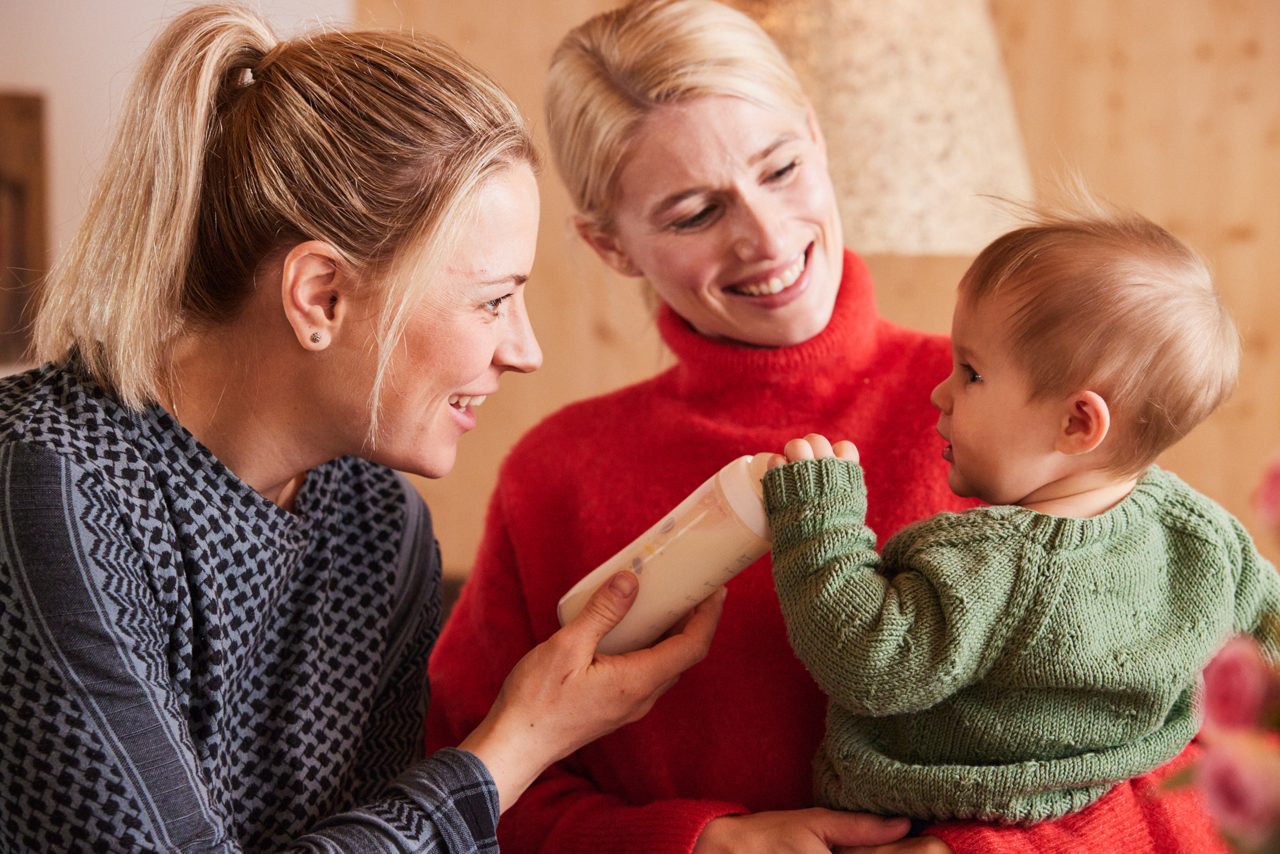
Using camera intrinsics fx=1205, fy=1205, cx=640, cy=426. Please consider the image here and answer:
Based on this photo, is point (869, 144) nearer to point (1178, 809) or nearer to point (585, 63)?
point (585, 63)

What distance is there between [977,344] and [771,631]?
0.38m

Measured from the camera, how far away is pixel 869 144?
1.68 meters

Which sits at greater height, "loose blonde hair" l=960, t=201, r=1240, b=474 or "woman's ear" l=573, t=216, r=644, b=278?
"woman's ear" l=573, t=216, r=644, b=278

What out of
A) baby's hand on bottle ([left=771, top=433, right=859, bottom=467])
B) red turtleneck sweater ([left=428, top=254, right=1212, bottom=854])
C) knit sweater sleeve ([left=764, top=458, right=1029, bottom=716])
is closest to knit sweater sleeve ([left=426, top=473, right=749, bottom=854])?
red turtleneck sweater ([left=428, top=254, right=1212, bottom=854])

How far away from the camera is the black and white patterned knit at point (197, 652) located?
0.97 meters

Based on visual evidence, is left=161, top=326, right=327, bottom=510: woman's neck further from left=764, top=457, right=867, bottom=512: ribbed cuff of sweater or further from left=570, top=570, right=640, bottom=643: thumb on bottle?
left=764, top=457, right=867, bottom=512: ribbed cuff of sweater

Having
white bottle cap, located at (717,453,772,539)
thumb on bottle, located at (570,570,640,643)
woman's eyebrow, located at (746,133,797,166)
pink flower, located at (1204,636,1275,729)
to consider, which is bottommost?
thumb on bottle, located at (570,570,640,643)

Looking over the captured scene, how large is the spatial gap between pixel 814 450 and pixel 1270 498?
2.05ft

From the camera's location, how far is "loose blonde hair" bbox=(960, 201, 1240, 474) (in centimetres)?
99

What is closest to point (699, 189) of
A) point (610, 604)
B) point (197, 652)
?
point (610, 604)

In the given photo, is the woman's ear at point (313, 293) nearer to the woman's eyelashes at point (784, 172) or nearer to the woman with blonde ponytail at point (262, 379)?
the woman with blonde ponytail at point (262, 379)

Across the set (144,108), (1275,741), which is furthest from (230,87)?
(1275,741)

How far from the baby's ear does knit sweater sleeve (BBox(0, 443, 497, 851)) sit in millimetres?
701

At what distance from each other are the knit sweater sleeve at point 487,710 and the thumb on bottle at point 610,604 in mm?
206
